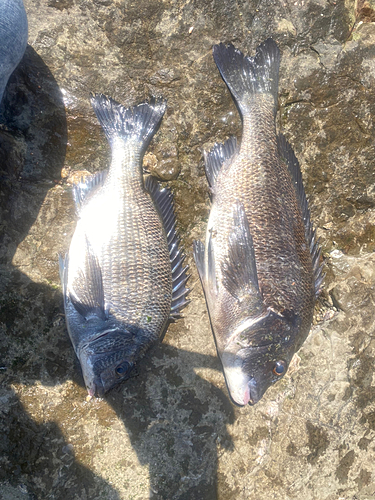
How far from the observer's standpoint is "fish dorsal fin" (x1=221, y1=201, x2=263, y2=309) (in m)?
3.27

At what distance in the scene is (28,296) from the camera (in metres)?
3.41

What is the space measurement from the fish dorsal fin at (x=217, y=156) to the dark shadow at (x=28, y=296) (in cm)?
146

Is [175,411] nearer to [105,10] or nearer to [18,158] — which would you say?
[18,158]

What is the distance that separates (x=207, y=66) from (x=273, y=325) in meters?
2.69

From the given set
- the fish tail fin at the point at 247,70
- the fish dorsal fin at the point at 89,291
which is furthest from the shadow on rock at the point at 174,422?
the fish tail fin at the point at 247,70

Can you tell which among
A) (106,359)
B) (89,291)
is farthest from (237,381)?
(89,291)

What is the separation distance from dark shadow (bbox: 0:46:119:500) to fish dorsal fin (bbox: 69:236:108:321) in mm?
412

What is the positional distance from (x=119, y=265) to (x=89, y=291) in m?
0.34

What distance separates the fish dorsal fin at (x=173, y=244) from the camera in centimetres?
360

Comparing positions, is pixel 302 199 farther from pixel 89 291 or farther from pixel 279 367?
pixel 89 291

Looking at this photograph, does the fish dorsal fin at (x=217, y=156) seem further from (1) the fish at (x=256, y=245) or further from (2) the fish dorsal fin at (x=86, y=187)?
(2) the fish dorsal fin at (x=86, y=187)

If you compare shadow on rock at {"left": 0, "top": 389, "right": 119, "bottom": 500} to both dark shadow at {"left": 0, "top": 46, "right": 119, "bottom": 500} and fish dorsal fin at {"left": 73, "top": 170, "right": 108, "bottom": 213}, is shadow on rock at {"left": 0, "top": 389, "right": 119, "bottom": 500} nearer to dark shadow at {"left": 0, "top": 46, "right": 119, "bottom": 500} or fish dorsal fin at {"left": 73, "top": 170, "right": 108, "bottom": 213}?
dark shadow at {"left": 0, "top": 46, "right": 119, "bottom": 500}

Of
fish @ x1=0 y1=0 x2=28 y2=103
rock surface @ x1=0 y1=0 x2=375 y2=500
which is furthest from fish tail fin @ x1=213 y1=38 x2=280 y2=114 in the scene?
fish @ x1=0 y1=0 x2=28 y2=103

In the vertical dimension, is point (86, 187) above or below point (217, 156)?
above
